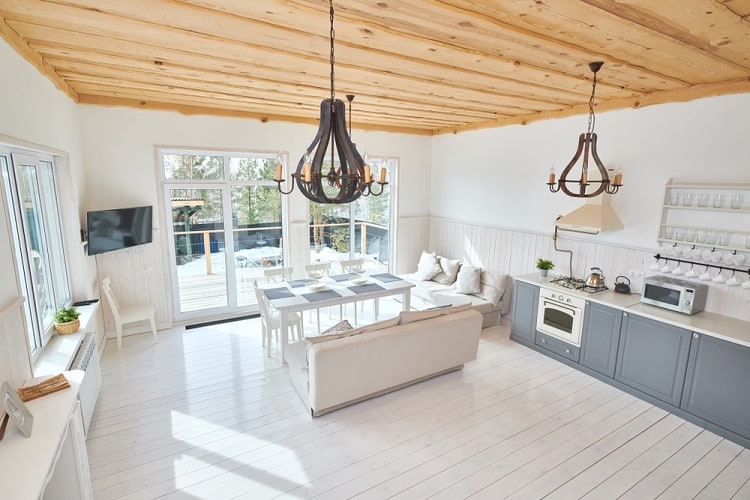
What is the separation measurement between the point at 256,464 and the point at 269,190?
3975 millimetres

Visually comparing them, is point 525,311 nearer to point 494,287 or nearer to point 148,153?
point 494,287

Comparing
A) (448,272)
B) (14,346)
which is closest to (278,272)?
(448,272)

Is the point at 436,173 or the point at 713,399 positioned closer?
the point at 713,399

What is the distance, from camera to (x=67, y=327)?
10.6 ft

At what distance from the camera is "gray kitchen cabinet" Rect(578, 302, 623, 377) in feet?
12.7

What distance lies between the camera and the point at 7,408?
6.00ft

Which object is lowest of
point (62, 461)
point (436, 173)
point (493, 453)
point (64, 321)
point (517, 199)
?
point (493, 453)

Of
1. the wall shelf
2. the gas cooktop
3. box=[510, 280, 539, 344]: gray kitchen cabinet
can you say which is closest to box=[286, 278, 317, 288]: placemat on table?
box=[510, 280, 539, 344]: gray kitchen cabinet

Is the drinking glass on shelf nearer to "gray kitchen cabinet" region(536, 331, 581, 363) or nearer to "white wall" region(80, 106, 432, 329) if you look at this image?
"gray kitchen cabinet" region(536, 331, 581, 363)

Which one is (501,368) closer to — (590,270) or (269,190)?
(590,270)

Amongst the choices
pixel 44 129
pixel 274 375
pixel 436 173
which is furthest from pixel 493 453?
pixel 436 173

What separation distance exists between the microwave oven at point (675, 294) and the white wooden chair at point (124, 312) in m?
5.74

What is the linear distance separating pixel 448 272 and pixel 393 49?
4068 mm

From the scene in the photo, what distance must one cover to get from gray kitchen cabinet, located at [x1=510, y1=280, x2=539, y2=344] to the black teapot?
853 millimetres
